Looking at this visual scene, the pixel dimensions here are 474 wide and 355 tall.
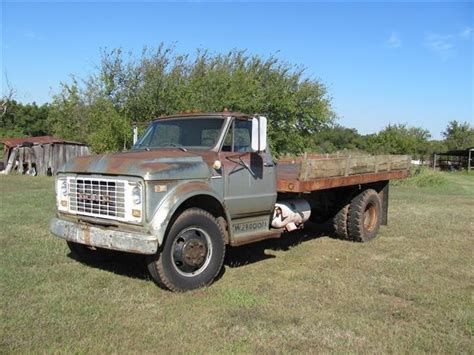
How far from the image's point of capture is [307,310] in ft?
18.4

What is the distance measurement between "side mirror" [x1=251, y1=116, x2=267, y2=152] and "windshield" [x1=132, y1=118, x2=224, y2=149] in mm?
529

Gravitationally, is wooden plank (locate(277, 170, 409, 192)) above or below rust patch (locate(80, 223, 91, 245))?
above

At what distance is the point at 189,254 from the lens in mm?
6176

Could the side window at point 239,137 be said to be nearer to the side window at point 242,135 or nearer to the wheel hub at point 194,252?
the side window at point 242,135

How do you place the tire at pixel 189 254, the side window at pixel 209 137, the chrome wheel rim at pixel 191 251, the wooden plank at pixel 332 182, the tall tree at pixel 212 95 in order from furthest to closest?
the tall tree at pixel 212 95
the wooden plank at pixel 332 182
the side window at pixel 209 137
the chrome wheel rim at pixel 191 251
the tire at pixel 189 254

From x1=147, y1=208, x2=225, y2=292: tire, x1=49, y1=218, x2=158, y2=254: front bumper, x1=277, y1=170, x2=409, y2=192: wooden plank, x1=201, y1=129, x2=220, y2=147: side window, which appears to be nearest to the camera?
x1=49, y1=218, x2=158, y2=254: front bumper

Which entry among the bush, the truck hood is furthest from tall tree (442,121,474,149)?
the truck hood

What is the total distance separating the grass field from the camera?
4660mm

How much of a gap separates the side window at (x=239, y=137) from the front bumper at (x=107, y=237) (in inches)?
72.0

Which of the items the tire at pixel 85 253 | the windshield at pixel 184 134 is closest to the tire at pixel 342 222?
the windshield at pixel 184 134

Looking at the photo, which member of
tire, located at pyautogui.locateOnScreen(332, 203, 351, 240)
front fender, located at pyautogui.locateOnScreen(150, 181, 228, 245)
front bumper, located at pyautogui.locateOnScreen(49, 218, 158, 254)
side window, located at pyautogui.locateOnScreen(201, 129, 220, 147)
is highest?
side window, located at pyautogui.locateOnScreen(201, 129, 220, 147)

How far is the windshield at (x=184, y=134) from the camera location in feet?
23.1

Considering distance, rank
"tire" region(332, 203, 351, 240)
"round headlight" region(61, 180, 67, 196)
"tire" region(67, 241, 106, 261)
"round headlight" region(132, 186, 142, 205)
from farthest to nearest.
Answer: "tire" region(332, 203, 351, 240) → "tire" region(67, 241, 106, 261) → "round headlight" region(61, 180, 67, 196) → "round headlight" region(132, 186, 142, 205)

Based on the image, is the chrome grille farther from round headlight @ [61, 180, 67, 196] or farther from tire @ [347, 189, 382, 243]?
tire @ [347, 189, 382, 243]
